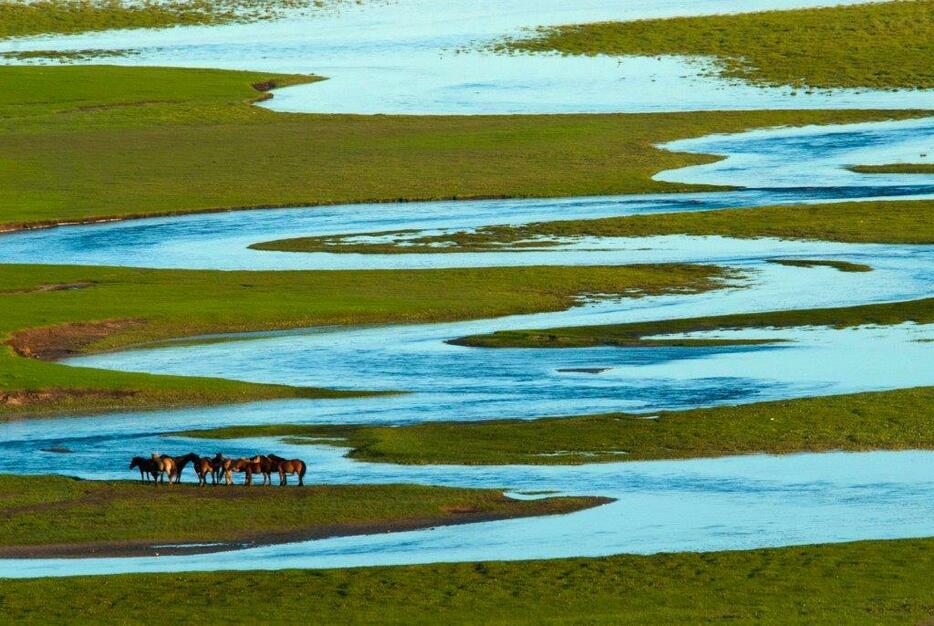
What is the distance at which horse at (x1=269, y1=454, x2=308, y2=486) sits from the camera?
24.2m

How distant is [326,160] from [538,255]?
69.4 feet

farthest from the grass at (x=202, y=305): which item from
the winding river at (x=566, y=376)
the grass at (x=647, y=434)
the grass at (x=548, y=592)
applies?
the grass at (x=548, y=592)

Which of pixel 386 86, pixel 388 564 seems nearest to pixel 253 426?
pixel 388 564

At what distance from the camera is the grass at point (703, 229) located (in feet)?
164

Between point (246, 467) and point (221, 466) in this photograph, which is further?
point (221, 466)

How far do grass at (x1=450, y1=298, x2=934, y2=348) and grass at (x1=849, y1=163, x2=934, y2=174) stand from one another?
2436cm

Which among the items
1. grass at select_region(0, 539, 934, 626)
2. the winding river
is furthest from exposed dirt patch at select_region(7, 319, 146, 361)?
grass at select_region(0, 539, 934, 626)

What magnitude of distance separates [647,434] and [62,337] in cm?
1393

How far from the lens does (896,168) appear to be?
63.6 metres

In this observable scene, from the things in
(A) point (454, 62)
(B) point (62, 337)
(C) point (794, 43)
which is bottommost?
(A) point (454, 62)

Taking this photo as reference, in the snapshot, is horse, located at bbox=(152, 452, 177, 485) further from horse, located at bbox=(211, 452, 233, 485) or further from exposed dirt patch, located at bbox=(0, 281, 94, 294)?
exposed dirt patch, located at bbox=(0, 281, 94, 294)

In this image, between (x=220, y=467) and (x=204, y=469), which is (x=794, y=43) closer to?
(x=220, y=467)

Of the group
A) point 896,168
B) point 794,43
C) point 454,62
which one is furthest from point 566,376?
point 454,62

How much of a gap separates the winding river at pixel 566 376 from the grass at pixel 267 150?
2.43 metres
